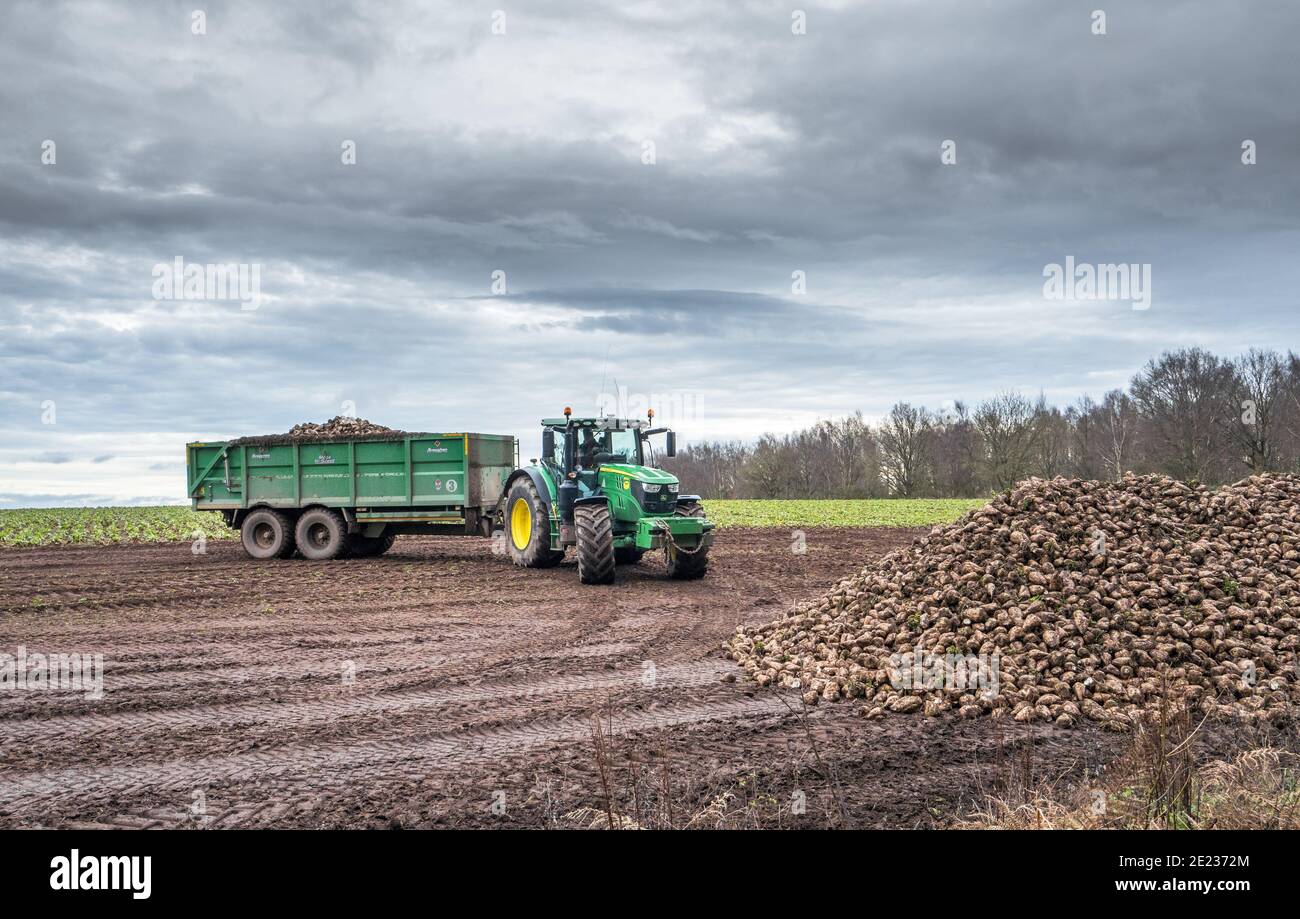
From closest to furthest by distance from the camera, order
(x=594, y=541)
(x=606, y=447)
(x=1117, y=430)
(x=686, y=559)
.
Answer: (x=594, y=541), (x=686, y=559), (x=606, y=447), (x=1117, y=430)

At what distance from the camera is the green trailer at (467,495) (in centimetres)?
1675

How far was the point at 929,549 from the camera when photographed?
1154 cm

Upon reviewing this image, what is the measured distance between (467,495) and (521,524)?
5.15 feet

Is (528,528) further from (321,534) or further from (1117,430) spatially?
(1117,430)

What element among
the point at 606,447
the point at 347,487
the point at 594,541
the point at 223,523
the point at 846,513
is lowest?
the point at 846,513

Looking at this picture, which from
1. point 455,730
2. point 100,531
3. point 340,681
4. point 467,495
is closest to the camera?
point 455,730

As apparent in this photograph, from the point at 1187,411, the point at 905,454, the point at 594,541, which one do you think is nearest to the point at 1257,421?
the point at 1187,411

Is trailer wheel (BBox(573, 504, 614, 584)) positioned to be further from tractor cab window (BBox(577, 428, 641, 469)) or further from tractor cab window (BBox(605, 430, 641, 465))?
tractor cab window (BBox(605, 430, 641, 465))

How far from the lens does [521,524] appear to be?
19312mm

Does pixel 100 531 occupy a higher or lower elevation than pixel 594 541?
lower

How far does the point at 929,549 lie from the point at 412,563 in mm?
12725
